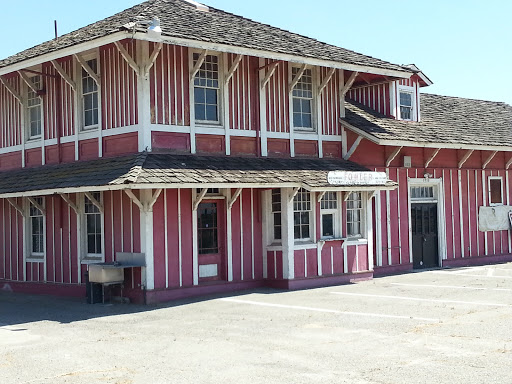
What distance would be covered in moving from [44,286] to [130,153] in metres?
4.69

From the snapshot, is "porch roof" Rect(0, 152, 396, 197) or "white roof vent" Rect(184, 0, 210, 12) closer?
"porch roof" Rect(0, 152, 396, 197)

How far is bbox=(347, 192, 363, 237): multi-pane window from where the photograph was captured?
1855 cm

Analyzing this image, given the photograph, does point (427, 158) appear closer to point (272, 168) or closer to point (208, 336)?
point (272, 168)

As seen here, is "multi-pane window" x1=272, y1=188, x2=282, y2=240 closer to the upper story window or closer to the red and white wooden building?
the red and white wooden building

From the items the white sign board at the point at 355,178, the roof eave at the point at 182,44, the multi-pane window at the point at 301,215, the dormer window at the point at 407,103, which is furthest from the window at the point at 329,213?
the dormer window at the point at 407,103

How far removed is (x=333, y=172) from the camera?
1716cm

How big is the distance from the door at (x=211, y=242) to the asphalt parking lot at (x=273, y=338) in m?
0.97

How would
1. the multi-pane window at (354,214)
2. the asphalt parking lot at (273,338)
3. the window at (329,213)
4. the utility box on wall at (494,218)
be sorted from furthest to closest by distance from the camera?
the utility box on wall at (494,218) < the multi-pane window at (354,214) < the window at (329,213) < the asphalt parking lot at (273,338)

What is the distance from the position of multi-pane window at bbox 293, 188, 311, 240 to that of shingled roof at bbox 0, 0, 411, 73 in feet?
11.5

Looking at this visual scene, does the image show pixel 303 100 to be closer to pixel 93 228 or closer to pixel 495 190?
pixel 93 228

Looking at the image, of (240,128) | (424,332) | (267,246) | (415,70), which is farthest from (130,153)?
(415,70)

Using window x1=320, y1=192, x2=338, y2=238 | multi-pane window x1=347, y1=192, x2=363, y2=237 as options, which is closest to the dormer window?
multi-pane window x1=347, y1=192, x2=363, y2=237

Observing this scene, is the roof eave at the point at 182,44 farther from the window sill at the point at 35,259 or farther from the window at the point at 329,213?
the window sill at the point at 35,259

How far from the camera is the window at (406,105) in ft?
71.9
